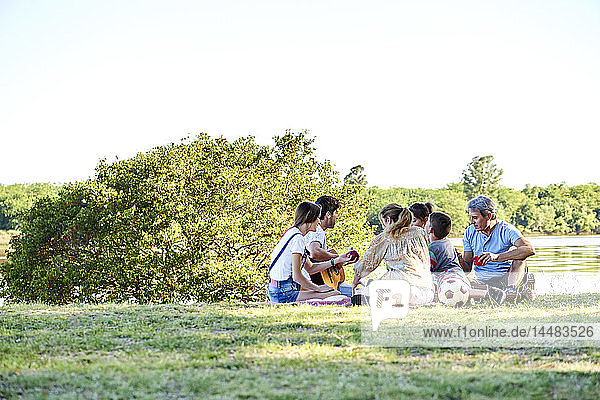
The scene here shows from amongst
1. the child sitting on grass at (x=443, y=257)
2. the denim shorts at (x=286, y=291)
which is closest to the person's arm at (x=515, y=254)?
the child sitting on grass at (x=443, y=257)

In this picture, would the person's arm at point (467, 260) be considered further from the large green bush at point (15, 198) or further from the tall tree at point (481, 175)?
the tall tree at point (481, 175)

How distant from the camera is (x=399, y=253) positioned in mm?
6258

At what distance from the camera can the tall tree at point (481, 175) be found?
210 feet

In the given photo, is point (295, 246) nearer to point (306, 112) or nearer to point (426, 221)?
point (426, 221)

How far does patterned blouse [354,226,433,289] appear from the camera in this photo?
6250 mm

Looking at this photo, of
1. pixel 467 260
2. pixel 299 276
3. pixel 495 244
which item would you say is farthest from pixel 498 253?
pixel 299 276

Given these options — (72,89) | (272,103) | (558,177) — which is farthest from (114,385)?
(558,177)

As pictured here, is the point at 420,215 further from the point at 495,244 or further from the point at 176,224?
the point at 176,224

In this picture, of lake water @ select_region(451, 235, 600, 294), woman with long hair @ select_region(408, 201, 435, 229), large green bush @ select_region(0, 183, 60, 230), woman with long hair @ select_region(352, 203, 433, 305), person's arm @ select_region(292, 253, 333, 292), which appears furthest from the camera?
large green bush @ select_region(0, 183, 60, 230)

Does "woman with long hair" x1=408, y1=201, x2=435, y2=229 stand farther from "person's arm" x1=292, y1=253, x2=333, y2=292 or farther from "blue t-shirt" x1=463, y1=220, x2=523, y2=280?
"person's arm" x1=292, y1=253, x2=333, y2=292

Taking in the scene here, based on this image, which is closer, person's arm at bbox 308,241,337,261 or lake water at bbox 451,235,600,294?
person's arm at bbox 308,241,337,261

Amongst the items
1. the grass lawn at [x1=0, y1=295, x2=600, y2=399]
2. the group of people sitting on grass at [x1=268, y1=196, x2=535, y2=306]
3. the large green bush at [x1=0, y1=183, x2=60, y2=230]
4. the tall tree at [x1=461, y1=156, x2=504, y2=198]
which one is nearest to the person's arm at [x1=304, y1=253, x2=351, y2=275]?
the group of people sitting on grass at [x1=268, y1=196, x2=535, y2=306]

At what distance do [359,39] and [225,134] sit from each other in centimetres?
1652

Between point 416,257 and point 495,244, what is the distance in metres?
1.24
